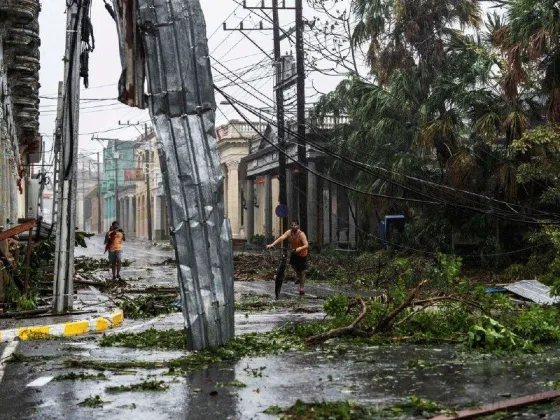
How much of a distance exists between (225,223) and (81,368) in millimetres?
2753

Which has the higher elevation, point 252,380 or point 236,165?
point 236,165

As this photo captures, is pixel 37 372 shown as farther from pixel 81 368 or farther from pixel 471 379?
pixel 471 379

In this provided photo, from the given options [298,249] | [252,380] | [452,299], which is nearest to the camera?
[252,380]

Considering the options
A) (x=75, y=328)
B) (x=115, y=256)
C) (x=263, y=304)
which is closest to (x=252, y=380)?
(x=75, y=328)

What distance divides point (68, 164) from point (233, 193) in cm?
5097

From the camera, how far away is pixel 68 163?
1666cm

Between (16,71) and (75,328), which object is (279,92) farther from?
(75,328)

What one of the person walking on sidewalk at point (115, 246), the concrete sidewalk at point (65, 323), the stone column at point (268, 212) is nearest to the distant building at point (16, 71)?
the person walking on sidewalk at point (115, 246)

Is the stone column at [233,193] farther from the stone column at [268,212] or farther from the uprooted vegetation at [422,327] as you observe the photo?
the uprooted vegetation at [422,327]

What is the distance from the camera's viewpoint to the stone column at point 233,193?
65438 millimetres

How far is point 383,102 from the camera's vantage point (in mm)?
34562

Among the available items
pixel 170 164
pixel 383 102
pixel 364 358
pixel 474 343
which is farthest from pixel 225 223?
pixel 383 102

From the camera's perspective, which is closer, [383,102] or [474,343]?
[474,343]

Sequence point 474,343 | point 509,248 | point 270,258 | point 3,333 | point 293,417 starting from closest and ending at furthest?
point 293,417, point 474,343, point 3,333, point 509,248, point 270,258
